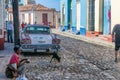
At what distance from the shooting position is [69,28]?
180ft

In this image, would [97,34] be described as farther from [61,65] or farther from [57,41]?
[61,65]

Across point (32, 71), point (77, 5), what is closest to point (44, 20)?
point (77, 5)

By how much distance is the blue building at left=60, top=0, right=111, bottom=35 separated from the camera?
112ft

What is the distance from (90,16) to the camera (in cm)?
3891

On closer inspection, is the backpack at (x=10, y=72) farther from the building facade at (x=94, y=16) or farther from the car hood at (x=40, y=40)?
the building facade at (x=94, y=16)

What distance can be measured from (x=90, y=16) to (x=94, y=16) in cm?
79

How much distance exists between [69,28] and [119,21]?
1030 inches

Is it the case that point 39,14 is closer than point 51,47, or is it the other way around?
point 51,47

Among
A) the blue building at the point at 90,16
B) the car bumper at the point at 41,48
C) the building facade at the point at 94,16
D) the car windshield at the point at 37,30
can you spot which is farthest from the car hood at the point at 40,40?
the blue building at the point at 90,16

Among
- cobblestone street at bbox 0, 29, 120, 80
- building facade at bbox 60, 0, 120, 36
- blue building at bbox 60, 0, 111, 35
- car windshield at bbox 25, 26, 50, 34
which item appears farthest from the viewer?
blue building at bbox 60, 0, 111, 35

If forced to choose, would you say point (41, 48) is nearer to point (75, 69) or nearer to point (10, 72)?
point (75, 69)

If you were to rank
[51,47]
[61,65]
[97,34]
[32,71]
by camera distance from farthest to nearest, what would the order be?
[97,34]
[51,47]
[61,65]
[32,71]

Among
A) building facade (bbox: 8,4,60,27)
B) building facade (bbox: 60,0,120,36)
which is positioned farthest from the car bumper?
building facade (bbox: 8,4,60,27)

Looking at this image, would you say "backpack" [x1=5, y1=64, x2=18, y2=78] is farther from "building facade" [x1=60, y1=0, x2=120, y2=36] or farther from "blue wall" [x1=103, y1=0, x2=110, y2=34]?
"blue wall" [x1=103, y1=0, x2=110, y2=34]
